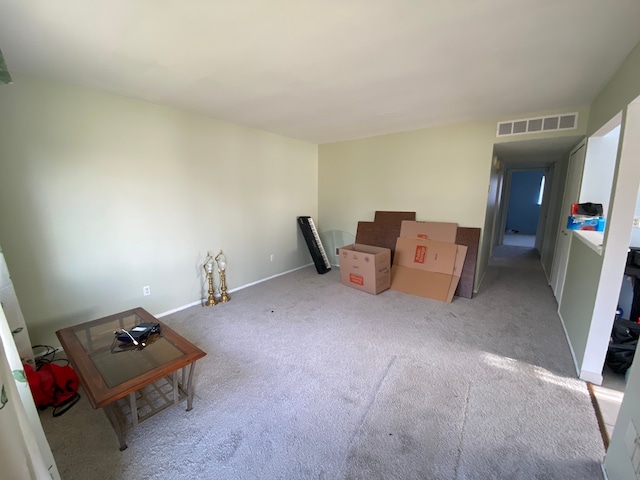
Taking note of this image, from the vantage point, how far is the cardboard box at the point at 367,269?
3570 mm

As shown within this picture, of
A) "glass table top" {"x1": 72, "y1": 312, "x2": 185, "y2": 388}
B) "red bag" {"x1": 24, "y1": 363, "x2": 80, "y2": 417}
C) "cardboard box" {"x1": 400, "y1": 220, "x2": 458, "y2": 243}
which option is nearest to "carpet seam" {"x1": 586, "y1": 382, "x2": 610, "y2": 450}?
"cardboard box" {"x1": 400, "y1": 220, "x2": 458, "y2": 243}

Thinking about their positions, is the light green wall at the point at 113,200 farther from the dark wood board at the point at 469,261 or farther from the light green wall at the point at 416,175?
the dark wood board at the point at 469,261

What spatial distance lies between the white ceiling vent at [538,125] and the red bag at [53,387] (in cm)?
465

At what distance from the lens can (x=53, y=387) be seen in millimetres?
1743

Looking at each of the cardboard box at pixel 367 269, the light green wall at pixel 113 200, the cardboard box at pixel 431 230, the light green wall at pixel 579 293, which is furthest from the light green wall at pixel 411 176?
the light green wall at pixel 113 200

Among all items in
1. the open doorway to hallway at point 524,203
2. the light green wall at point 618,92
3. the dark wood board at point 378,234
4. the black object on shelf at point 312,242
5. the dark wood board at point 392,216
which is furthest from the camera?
the open doorway to hallway at point 524,203

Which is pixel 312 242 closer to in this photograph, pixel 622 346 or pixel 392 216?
pixel 392 216

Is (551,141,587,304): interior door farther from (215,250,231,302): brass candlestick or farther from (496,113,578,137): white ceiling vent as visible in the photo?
(215,250,231,302): brass candlestick

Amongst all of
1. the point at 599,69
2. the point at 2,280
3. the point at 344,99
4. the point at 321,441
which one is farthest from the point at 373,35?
the point at 2,280

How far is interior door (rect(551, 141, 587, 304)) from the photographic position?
9.40 ft

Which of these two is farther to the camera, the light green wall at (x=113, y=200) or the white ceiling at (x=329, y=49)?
the light green wall at (x=113, y=200)

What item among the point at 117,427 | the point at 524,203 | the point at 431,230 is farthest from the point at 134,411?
the point at 524,203

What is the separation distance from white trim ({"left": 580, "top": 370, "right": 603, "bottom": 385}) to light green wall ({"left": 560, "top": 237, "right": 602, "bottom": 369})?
0.06m

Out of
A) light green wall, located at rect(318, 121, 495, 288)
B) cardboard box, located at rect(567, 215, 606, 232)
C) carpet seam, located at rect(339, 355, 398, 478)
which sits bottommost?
carpet seam, located at rect(339, 355, 398, 478)
